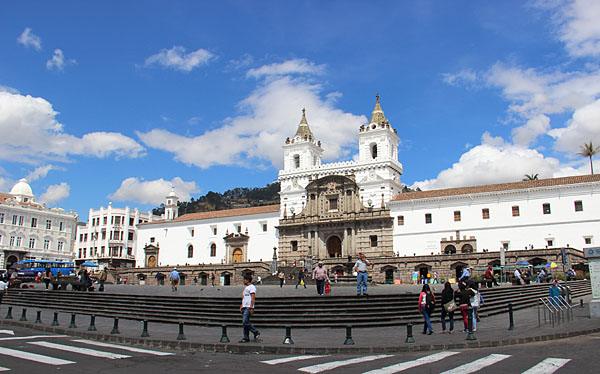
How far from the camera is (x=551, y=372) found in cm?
952

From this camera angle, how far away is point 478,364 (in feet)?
34.6

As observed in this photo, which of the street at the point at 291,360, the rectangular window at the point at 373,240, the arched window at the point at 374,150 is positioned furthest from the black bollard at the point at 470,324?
the arched window at the point at 374,150

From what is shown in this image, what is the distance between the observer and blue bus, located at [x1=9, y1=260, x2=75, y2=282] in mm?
51744

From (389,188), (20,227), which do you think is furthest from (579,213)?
(20,227)

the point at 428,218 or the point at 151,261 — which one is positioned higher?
the point at 428,218

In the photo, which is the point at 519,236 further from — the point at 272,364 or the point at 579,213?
the point at 272,364

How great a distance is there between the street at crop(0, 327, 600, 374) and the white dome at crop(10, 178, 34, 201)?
73957 mm

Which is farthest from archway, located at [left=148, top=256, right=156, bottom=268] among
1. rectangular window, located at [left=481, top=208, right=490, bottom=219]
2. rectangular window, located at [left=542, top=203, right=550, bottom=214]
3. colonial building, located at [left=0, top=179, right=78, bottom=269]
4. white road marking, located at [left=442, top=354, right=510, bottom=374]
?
white road marking, located at [left=442, top=354, right=510, bottom=374]

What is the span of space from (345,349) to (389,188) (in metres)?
42.1

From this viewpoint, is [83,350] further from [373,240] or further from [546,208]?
[546,208]

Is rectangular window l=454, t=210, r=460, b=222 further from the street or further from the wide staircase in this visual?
the street

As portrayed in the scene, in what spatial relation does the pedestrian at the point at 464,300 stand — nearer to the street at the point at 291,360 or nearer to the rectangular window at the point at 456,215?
the street at the point at 291,360

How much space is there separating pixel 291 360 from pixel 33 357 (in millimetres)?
5717

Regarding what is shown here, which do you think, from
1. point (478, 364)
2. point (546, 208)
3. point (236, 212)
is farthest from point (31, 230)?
point (478, 364)
